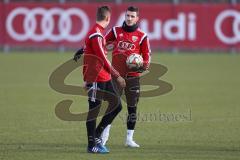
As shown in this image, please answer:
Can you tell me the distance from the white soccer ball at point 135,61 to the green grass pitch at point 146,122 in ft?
4.10

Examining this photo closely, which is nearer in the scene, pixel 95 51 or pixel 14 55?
pixel 95 51

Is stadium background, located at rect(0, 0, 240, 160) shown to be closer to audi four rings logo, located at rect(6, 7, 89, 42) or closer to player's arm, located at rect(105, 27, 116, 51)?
audi four rings logo, located at rect(6, 7, 89, 42)

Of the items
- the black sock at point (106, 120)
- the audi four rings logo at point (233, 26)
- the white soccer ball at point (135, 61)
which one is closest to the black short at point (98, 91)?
the black sock at point (106, 120)

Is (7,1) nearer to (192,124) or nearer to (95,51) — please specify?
(192,124)

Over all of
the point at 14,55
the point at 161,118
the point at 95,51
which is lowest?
the point at 14,55

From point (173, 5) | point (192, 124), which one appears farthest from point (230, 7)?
point (192, 124)

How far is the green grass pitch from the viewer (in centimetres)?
1139

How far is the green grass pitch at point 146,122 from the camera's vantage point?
1139 cm

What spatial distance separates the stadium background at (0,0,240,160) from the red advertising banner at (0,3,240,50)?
1.6 inches

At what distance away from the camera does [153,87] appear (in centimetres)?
2127

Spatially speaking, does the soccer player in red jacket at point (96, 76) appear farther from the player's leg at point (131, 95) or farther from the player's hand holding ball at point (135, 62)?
→ the player's leg at point (131, 95)

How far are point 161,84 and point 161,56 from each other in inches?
427

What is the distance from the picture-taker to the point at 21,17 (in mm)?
31516

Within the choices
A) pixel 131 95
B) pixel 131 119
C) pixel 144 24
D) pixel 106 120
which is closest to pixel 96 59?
pixel 106 120
